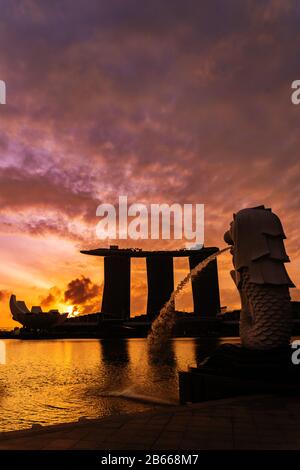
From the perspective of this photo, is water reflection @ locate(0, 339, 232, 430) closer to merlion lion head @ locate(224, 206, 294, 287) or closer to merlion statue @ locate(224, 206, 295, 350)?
merlion statue @ locate(224, 206, 295, 350)

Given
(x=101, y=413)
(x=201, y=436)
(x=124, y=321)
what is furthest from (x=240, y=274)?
(x=124, y=321)

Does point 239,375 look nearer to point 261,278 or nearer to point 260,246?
point 261,278

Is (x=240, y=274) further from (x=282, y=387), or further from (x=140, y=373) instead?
(x=140, y=373)

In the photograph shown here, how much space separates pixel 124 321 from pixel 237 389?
432 feet

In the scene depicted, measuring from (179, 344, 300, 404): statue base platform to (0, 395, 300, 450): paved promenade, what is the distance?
2.56m

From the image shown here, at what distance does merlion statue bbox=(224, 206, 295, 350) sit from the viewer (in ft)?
42.5

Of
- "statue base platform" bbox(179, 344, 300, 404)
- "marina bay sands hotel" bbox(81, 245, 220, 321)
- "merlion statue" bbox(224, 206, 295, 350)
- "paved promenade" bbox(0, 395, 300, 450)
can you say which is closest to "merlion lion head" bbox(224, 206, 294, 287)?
"merlion statue" bbox(224, 206, 295, 350)

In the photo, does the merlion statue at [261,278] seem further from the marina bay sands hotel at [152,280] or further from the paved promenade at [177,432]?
the marina bay sands hotel at [152,280]

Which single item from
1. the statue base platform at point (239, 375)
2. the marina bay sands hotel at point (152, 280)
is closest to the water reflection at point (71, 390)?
the statue base platform at point (239, 375)

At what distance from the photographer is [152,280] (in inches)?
6043

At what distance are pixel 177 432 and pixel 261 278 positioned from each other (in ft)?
24.1

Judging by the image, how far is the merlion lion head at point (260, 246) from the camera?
13.4 metres

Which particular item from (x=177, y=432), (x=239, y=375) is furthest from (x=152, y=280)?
(x=177, y=432)
